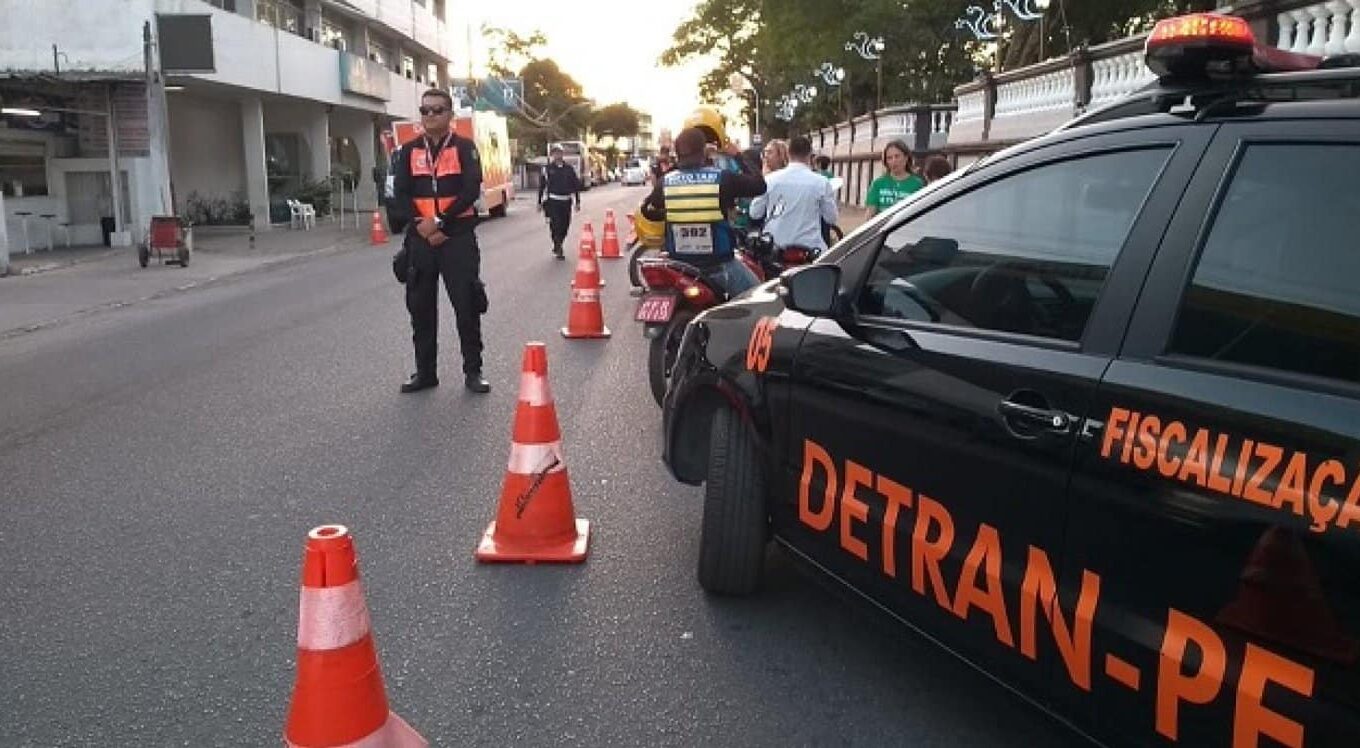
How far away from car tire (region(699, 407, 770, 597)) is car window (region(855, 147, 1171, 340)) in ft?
2.35

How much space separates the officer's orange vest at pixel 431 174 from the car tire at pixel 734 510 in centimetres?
410

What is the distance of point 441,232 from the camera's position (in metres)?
7.50

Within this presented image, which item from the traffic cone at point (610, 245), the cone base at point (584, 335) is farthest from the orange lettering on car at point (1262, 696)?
the traffic cone at point (610, 245)

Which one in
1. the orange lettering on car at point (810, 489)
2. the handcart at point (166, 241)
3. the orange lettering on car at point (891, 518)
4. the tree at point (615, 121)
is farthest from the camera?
the tree at point (615, 121)

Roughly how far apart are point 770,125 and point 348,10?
33.6 metres

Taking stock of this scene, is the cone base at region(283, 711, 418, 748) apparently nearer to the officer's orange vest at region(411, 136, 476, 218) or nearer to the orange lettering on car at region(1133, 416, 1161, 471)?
the orange lettering on car at region(1133, 416, 1161, 471)

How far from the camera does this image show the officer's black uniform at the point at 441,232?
749 cm

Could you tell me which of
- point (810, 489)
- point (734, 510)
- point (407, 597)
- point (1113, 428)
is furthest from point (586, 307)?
point (1113, 428)

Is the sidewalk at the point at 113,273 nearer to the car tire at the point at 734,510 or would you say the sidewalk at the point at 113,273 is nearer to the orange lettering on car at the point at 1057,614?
the car tire at the point at 734,510

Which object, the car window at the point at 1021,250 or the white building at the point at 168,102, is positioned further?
the white building at the point at 168,102

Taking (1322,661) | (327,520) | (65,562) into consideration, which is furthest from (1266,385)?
(65,562)

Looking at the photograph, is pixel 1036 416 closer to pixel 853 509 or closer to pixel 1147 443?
pixel 1147 443

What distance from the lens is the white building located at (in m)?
21.2

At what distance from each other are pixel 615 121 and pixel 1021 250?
12659cm
